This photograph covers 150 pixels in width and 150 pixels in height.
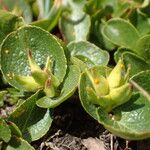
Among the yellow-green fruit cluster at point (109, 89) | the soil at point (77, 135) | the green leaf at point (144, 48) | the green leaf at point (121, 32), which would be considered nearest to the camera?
the yellow-green fruit cluster at point (109, 89)

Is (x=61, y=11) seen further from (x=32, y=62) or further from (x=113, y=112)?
(x=113, y=112)

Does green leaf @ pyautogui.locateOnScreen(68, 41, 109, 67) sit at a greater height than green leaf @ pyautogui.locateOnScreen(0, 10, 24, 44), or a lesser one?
lesser

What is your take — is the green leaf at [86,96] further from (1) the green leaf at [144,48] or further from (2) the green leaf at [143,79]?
(1) the green leaf at [144,48]

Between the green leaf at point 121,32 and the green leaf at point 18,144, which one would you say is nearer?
the green leaf at point 18,144

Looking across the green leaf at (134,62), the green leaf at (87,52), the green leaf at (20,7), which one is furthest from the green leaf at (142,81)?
the green leaf at (20,7)

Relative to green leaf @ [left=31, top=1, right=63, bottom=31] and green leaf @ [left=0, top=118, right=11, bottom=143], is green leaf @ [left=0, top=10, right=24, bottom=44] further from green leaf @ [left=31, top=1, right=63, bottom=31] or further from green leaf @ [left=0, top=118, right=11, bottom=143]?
green leaf @ [left=0, top=118, right=11, bottom=143]

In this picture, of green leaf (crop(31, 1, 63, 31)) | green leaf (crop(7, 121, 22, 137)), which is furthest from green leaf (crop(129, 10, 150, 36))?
green leaf (crop(7, 121, 22, 137))

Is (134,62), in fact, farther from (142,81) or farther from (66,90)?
(66,90)
